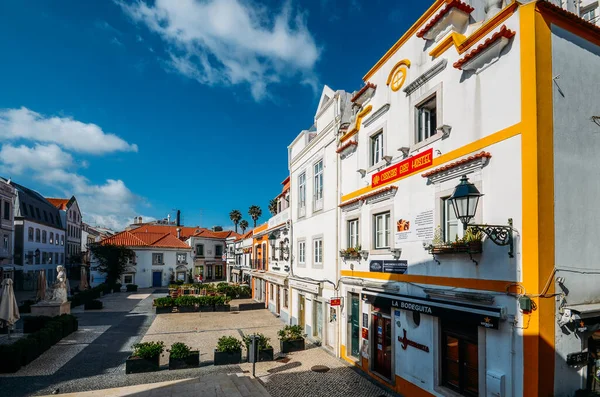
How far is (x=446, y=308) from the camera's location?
9062 millimetres

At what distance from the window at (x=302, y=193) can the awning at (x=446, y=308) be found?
915 cm

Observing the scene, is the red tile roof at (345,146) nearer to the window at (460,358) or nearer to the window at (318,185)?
the window at (318,185)

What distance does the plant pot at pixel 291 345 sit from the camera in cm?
1555

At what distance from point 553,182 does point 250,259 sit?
102ft

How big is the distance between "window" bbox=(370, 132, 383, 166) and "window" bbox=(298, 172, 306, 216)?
769 cm

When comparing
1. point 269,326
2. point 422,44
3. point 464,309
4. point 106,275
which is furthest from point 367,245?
point 106,275

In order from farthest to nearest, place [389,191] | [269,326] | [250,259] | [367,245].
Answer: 1. [250,259]
2. [269,326]
3. [367,245]
4. [389,191]

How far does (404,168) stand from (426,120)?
1.47 meters

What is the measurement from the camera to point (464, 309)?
27.9ft

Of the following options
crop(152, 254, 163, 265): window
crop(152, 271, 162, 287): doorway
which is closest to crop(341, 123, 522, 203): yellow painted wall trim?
crop(152, 254, 163, 265): window

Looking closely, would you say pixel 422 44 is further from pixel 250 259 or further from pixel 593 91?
pixel 250 259

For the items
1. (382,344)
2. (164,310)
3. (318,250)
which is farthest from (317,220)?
(164,310)

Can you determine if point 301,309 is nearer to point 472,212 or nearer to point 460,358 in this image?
point 460,358

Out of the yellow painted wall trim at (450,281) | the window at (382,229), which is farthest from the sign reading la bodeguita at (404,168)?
the yellow painted wall trim at (450,281)
